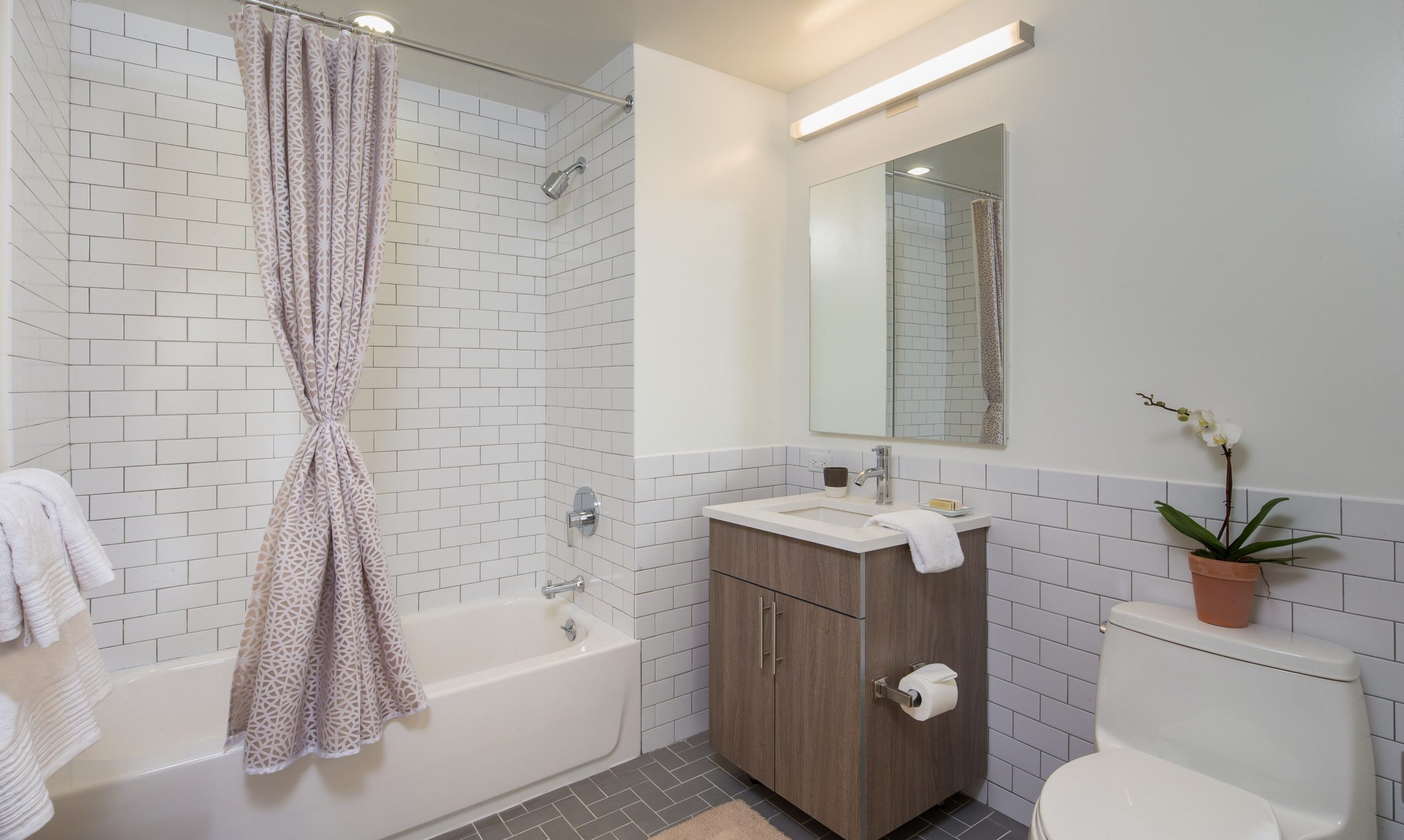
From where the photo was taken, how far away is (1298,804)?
132 cm

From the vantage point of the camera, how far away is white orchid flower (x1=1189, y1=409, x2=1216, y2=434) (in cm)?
156

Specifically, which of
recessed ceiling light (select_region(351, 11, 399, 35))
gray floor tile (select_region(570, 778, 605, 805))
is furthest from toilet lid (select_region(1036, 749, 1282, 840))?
recessed ceiling light (select_region(351, 11, 399, 35))

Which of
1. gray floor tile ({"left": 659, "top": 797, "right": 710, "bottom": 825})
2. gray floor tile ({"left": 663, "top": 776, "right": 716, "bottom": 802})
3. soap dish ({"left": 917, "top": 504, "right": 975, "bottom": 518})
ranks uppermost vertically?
soap dish ({"left": 917, "top": 504, "right": 975, "bottom": 518})

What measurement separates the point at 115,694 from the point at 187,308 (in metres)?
1.27

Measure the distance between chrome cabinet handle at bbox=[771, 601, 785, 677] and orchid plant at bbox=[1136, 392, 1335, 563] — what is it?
1.06m

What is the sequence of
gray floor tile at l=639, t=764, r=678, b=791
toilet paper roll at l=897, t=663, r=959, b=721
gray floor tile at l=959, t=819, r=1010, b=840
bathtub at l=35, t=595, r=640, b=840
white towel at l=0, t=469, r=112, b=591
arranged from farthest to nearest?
1. gray floor tile at l=639, t=764, r=678, b=791
2. gray floor tile at l=959, t=819, r=1010, b=840
3. toilet paper roll at l=897, t=663, r=959, b=721
4. bathtub at l=35, t=595, r=640, b=840
5. white towel at l=0, t=469, r=112, b=591

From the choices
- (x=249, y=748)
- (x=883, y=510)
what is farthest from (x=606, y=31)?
(x=249, y=748)

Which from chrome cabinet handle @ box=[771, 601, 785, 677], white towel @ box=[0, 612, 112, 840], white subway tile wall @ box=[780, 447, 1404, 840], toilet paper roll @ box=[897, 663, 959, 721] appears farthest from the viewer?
chrome cabinet handle @ box=[771, 601, 785, 677]

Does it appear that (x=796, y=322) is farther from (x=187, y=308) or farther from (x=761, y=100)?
(x=187, y=308)

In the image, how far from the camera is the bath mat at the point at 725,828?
1.96m

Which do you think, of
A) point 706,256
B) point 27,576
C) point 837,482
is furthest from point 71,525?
point 837,482

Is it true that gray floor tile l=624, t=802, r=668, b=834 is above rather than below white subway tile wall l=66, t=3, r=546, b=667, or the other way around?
below

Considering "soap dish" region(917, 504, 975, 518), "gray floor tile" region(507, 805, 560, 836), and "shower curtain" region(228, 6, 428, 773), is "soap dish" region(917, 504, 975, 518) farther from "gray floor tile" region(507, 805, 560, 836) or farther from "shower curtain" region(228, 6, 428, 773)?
"shower curtain" region(228, 6, 428, 773)

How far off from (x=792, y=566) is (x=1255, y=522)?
112 cm
